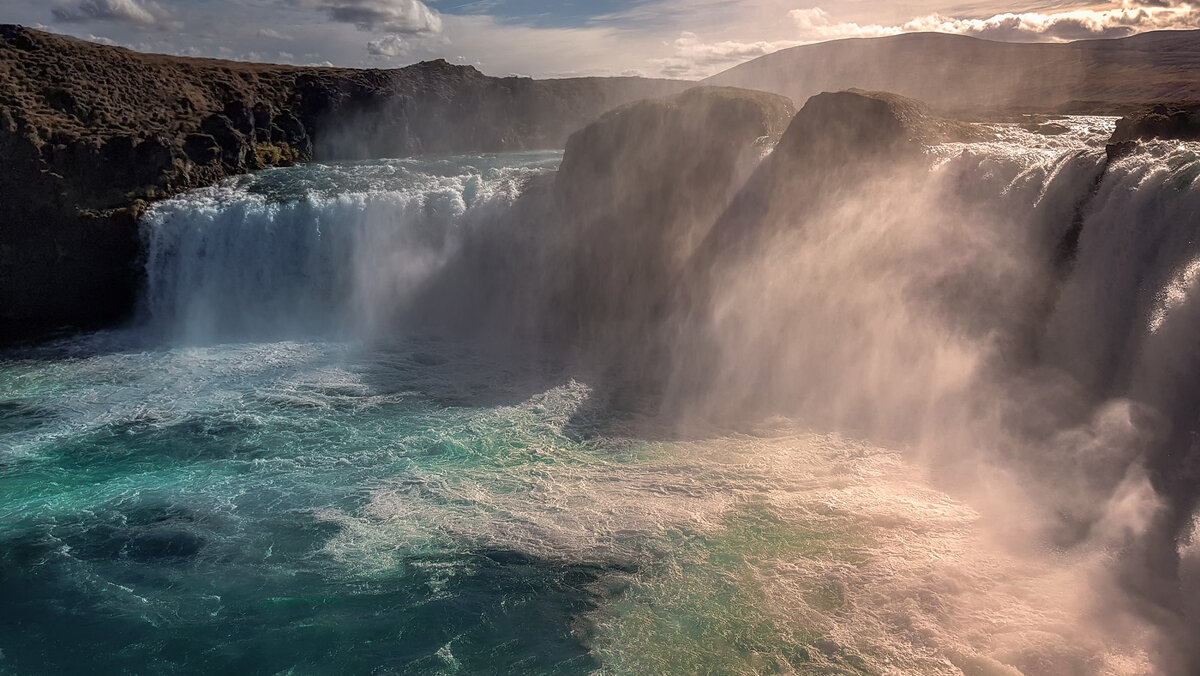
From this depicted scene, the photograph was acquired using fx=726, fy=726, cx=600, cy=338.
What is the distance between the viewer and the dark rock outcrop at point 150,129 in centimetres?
2472

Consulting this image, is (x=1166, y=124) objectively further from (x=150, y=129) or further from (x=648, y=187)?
(x=150, y=129)

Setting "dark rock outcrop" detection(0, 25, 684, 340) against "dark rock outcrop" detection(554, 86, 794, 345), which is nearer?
"dark rock outcrop" detection(554, 86, 794, 345)

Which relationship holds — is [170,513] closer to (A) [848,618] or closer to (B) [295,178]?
(A) [848,618]

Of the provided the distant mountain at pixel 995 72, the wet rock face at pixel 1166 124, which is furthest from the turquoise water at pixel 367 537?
the distant mountain at pixel 995 72

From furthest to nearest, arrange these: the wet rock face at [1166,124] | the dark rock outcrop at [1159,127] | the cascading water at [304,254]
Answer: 1. the cascading water at [304,254]
2. the wet rock face at [1166,124]
3. the dark rock outcrop at [1159,127]

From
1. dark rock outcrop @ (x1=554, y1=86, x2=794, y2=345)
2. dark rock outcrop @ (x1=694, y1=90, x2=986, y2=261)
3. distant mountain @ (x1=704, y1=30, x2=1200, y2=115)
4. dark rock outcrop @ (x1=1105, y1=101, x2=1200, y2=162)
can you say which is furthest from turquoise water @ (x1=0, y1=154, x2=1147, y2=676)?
distant mountain @ (x1=704, y1=30, x2=1200, y2=115)

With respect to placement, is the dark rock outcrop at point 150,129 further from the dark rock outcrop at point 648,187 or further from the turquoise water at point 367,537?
the dark rock outcrop at point 648,187

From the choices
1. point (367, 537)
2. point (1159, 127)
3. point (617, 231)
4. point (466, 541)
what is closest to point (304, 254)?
point (617, 231)

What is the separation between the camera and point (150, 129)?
3166 cm

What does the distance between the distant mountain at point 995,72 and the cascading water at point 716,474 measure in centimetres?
779

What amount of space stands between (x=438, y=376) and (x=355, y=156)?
90.7 ft

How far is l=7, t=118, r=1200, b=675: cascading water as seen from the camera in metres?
9.41

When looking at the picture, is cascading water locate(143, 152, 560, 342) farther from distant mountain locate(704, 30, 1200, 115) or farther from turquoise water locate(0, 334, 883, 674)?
distant mountain locate(704, 30, 1200, 115)

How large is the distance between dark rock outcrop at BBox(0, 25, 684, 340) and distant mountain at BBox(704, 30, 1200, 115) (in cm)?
1478
